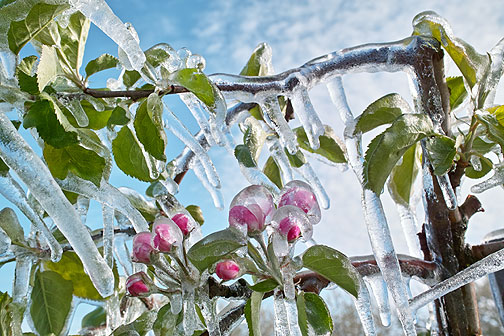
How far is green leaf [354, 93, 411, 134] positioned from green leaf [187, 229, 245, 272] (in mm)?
385

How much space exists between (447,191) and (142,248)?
47 cm

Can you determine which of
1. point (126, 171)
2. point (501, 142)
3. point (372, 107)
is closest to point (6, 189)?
point (126, 171)

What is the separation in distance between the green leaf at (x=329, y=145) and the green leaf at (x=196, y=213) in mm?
231

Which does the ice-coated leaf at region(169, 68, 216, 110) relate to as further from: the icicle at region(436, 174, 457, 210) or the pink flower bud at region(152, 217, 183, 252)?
the icicle at region(436, 174, 457, 210)

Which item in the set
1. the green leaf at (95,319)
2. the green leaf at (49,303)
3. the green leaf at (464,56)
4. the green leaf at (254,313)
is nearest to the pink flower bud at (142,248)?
the green leaf at (254,313)

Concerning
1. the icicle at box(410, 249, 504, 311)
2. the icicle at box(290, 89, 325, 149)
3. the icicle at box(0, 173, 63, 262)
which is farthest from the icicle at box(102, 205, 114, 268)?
the icicle at box(410, 249, 504, 311)

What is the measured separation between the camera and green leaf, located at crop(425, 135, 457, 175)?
2.39 feet

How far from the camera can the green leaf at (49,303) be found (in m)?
0.94

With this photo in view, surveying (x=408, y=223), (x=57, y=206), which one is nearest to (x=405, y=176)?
(x=408, y=223)

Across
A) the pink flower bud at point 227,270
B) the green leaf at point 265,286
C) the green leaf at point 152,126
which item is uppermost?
the green leaf at point 152,126

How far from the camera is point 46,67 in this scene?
0.61 metres

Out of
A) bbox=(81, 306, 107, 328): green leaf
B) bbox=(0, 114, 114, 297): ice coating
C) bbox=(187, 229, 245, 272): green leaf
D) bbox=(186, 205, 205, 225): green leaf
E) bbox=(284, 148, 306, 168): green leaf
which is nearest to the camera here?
bbox=(187, 229, 245, 272): green leaf

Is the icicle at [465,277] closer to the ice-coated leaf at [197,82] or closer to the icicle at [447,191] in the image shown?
the icicle at [447,191]

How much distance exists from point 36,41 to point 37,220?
26cm
